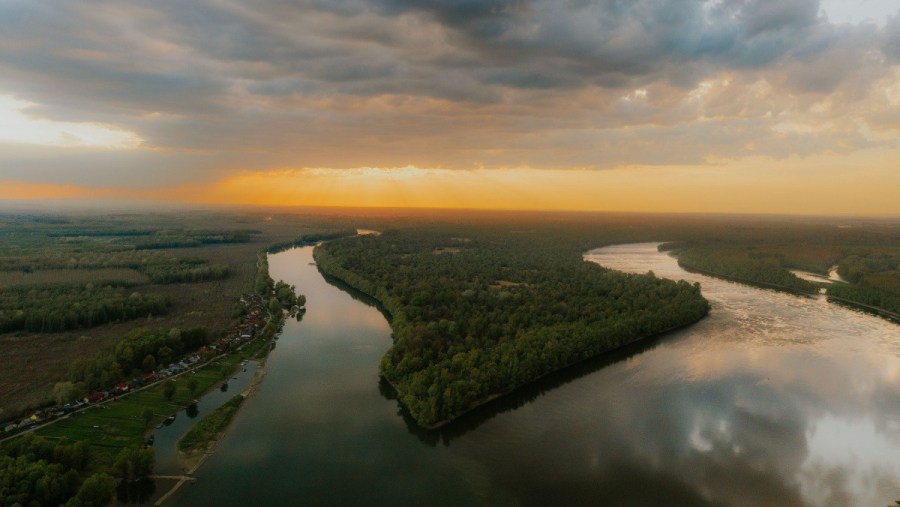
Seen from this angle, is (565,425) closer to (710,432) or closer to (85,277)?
(710,432)

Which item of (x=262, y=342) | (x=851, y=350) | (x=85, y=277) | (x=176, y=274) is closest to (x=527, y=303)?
(x=262, y=342)

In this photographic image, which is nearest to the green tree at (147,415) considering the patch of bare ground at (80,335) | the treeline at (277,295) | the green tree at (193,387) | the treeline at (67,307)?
the green tree at (193,387)

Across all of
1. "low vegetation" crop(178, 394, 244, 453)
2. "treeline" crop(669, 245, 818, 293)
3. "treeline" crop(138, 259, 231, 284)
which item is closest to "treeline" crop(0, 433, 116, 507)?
"low vegetation" crop(178, 394, 244, 453)

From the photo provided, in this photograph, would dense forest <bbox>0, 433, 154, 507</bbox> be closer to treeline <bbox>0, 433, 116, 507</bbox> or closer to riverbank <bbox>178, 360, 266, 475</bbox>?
treeline <bbox>0, 433, 116, 507</bbox>

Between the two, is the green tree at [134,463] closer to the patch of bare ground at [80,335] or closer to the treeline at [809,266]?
the patch of bare ground at [80,335]

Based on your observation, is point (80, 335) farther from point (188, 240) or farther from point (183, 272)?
point (188, 240)
